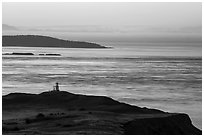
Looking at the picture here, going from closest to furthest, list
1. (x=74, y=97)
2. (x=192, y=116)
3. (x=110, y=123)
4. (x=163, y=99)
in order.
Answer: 1. (x=110, y=123)
2. (x=74, y=97)
3. (x=192, y=116)
4. (x=163, y=99)

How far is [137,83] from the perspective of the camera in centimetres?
3897

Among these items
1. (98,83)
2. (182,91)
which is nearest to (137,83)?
(98,83)

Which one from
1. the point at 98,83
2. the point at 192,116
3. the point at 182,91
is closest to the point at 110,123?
the point at 192,116

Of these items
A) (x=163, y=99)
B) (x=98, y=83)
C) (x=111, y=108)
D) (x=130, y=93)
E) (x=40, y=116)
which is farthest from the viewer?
(x=98, y=83)

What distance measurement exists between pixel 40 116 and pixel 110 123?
254 cm

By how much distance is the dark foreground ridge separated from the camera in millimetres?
13750

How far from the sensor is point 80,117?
15.7 m

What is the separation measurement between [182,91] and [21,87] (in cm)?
1122

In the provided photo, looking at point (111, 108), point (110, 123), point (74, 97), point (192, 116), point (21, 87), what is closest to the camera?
point (110, 123)

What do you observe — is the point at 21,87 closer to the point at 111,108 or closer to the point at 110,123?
the point at 111,108

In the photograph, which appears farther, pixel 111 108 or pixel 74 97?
pixel 74 97

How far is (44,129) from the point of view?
13.8 meters

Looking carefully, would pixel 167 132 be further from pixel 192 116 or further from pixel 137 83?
pixel 137 83

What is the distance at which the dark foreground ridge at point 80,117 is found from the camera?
13750 mm
